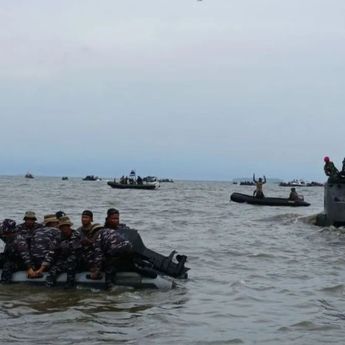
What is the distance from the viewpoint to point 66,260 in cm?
1088

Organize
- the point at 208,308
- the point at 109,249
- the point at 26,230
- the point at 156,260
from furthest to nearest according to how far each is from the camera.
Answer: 1. the point at 156,260
2. the point at 26,230
3. the point at 109,249
4. the point at 208,308

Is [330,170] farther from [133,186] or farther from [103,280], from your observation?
[133,186]

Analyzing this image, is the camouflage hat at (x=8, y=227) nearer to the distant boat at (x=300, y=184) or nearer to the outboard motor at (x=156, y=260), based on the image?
the outboard motor at (x=156, y=260)

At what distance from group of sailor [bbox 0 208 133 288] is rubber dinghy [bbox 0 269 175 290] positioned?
69 mm

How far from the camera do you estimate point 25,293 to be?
10.5 meters

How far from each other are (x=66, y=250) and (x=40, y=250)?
0.41m

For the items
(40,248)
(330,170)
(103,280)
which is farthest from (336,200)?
(40,248)

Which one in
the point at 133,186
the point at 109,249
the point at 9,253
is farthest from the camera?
the point at 133,186

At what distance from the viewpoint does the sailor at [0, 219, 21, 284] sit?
11.0 meters

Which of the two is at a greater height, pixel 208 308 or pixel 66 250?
pixel 66 250

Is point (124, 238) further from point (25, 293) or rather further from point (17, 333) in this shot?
point (17, 333)

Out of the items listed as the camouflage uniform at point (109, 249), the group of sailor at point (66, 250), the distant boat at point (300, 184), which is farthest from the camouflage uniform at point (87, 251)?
the distant boat at point (300, 184)

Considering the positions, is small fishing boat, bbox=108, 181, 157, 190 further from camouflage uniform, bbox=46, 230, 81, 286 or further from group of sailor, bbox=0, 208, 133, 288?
camouflage uniform, bbox=46, 230, 81, 286

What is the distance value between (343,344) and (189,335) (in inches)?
70.0
